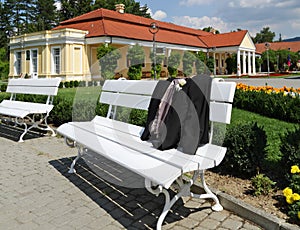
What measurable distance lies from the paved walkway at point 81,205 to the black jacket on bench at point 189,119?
0.60 meters

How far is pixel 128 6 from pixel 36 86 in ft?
173

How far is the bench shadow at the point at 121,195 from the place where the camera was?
2.78 meters

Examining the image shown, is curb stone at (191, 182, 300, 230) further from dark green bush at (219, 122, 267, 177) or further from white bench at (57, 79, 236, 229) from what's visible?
dark green bush at (219, 122, 267, 177)

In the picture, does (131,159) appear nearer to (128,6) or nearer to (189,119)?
(189,119)

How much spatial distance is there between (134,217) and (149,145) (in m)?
0.70

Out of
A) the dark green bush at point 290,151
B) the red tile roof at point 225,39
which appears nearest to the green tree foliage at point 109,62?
the dark green bush at point 290,151

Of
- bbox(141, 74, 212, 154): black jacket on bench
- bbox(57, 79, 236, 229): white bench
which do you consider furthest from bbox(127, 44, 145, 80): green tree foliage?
bbox(141, 74, 212, 154): black jacket on bench

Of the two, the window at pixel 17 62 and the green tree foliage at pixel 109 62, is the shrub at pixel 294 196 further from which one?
the window at pixel 17 62

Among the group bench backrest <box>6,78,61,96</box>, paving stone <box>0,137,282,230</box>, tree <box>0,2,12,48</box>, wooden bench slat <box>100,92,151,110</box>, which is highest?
tree <box>0,2,12,48</box>

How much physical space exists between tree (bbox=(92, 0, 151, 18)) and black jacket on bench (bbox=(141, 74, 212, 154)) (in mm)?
50131

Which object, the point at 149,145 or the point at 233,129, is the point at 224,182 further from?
the point at 149,145

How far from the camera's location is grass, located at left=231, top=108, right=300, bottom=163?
422 centimetres

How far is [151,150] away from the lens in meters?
2.88

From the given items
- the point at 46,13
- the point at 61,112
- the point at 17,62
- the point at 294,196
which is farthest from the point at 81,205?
the point at 46,13
